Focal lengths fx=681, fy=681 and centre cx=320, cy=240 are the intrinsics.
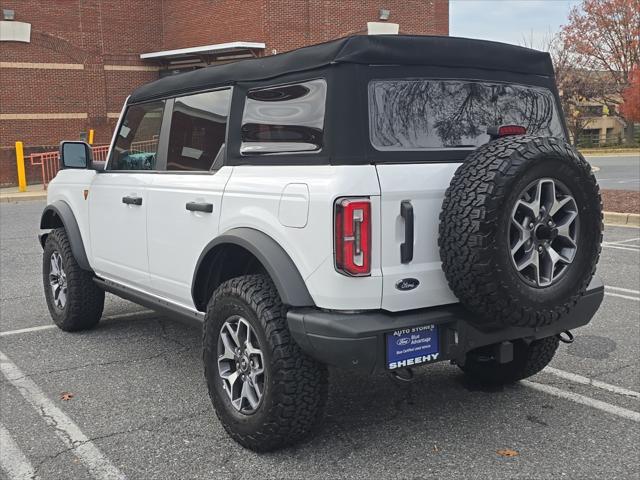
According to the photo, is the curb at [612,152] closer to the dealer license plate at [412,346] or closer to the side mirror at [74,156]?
the side mirror at [74,156]

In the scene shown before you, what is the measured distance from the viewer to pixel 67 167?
5.25 m

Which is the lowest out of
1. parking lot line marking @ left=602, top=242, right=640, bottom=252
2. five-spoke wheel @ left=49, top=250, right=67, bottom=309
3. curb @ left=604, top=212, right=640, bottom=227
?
parking lot line marking @ left=602, top=242, right=640, bottom=252

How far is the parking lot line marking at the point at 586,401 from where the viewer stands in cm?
389

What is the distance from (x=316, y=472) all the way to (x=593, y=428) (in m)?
1.58

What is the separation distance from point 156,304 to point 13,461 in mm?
1319

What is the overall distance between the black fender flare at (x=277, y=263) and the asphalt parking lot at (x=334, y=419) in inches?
33.6

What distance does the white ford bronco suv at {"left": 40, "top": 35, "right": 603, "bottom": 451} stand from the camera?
3010 mm

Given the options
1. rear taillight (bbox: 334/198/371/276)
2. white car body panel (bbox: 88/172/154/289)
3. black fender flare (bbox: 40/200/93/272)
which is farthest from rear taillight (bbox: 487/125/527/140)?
black fender flare (bbox: 40/200/93/272)

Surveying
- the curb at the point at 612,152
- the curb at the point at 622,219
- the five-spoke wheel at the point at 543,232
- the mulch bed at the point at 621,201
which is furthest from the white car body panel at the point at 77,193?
the curb at the point at 612,152

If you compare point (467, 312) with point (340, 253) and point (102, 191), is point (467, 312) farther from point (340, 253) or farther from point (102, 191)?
point (102, 191)

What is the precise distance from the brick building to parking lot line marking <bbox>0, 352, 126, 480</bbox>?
19.7m

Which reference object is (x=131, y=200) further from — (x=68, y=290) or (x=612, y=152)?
(x=612, y=152)

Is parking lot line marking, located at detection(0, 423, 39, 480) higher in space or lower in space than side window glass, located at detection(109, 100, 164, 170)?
lower

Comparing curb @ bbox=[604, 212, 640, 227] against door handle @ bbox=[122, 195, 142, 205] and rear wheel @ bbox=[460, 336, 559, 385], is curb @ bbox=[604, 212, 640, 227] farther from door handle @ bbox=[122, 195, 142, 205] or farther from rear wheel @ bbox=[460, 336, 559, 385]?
door handle @ bbox=[122, 195, 142, 205]
